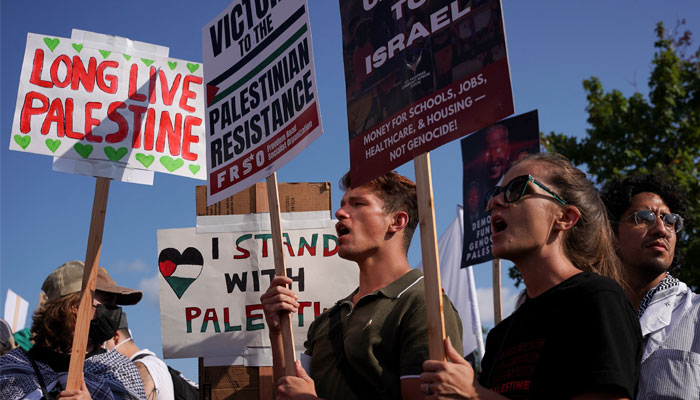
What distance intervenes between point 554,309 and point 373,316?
3.53ft

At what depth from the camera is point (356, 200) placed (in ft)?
Result: 12.2

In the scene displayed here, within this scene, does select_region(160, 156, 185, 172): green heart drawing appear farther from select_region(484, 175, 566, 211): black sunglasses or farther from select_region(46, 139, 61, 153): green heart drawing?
select_region(484, 175, 566, 211): black sunglasses

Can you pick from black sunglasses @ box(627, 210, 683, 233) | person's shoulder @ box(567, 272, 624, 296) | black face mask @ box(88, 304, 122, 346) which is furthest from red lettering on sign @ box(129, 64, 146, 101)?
person's shoulder @ box(567, 272, 624, 296)

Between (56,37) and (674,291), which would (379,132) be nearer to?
(674,291)

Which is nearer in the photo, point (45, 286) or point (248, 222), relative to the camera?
point (45, 286)

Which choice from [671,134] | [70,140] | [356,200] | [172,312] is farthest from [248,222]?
[671,134]

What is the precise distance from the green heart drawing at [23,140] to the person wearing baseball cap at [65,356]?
0.79 m

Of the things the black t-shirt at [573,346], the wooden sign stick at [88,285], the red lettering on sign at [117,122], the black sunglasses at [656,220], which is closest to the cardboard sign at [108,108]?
the red lettering on sign at [117,122]

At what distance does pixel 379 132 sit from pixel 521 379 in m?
1.19

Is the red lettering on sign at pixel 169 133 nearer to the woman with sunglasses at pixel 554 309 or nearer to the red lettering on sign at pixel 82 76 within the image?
the red lettering on sign at pixel 82 76

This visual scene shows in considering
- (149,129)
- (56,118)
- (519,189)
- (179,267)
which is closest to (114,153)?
(149,129)

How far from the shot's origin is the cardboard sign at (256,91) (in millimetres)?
3547

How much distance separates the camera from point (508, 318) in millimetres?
2668

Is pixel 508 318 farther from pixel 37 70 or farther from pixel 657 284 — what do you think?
pixel 37 70
